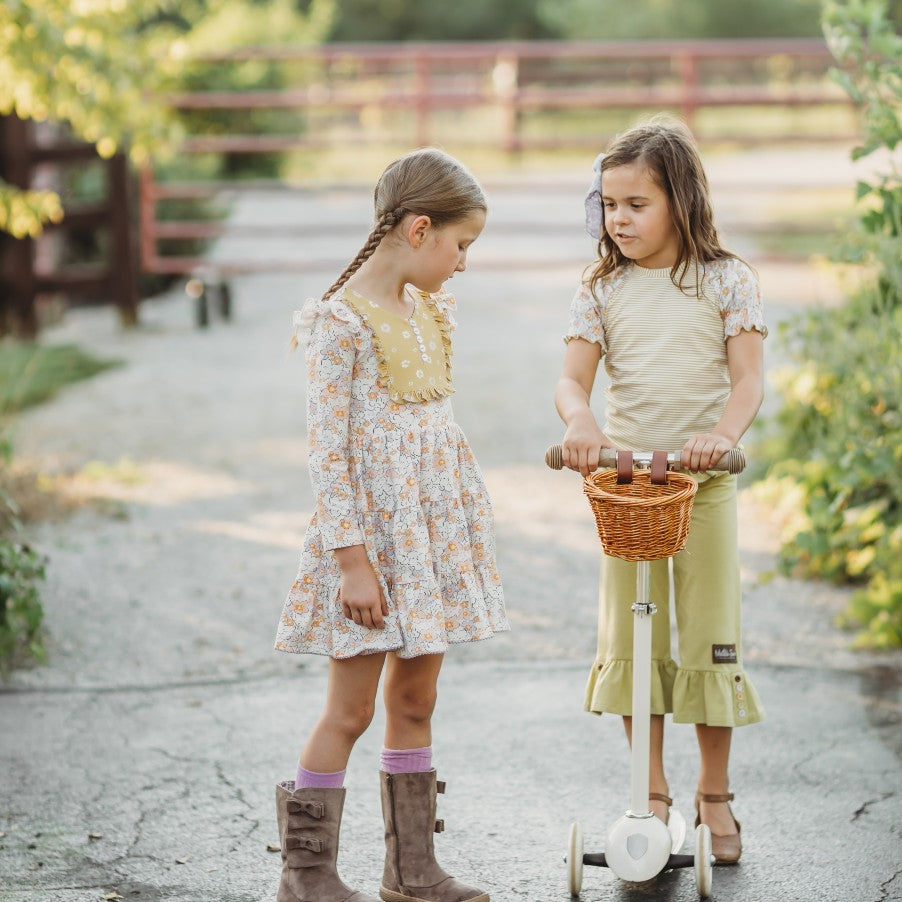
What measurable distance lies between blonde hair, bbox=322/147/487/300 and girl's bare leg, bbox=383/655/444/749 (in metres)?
0.81

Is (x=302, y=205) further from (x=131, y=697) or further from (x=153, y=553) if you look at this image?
(x=131, y=697)

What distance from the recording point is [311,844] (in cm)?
316

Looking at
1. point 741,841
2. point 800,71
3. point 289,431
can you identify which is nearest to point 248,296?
point 289,431

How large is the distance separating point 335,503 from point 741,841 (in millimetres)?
1341

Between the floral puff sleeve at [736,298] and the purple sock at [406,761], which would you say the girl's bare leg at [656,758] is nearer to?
the purple sock at [406,761]

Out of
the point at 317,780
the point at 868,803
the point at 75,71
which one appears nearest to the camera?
the point at 317,780

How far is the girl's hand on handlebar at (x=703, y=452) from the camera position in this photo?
302 centimetres

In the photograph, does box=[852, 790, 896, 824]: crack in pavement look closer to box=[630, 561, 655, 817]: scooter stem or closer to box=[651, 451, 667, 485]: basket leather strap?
box=[630, 561, 655, 817]: scooter stem

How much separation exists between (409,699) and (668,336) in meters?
1.00

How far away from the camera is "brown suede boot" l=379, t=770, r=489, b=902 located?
3213 millimetres

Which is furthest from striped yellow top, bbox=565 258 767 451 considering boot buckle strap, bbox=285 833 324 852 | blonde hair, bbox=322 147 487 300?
boot buckle strap, bbox=285 833 324 852

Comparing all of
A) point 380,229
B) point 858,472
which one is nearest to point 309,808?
point 380,229

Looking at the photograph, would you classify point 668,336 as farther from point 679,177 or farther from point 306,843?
point 306,843

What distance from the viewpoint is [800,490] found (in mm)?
5871
